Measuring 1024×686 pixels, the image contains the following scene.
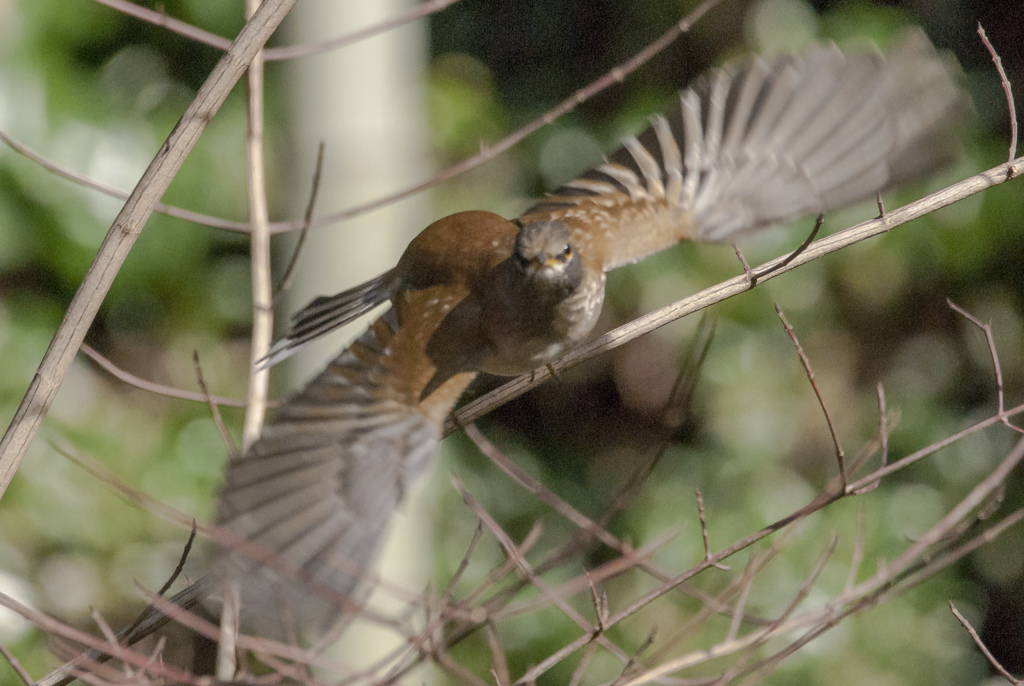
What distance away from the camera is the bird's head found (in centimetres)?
160

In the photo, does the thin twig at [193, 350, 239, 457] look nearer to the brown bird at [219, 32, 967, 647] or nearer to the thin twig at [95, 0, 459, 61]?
the brown bird at [219, 32, 967, 647]

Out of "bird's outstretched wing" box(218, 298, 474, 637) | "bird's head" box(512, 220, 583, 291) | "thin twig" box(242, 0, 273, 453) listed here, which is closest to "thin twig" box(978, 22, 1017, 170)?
"bird's head" box(512, 220, 583, 291)

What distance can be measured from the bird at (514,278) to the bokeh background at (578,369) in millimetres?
641

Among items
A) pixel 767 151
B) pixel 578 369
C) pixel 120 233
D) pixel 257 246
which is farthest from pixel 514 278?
pixel 578 369

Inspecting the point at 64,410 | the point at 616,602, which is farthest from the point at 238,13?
the point at 616,602

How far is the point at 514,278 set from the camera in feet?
5.43

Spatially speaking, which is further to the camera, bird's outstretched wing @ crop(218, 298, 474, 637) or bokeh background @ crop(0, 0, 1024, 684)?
bokeh background @ crop(0, 0, 1024, 684)

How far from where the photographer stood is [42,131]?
2.70 meters

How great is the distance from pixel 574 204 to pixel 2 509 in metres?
1.75

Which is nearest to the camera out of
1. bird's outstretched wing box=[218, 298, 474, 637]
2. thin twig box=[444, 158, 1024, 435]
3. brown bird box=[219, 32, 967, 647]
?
bird's outstretched wing box=[218, 298, 474, 637]

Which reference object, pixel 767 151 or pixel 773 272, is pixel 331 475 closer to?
pixel 773 272

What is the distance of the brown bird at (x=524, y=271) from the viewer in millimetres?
1265

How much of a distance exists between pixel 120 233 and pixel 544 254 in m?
0.75

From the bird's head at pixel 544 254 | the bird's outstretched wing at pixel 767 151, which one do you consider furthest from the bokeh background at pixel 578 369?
the bird's head at pixel 544 254
